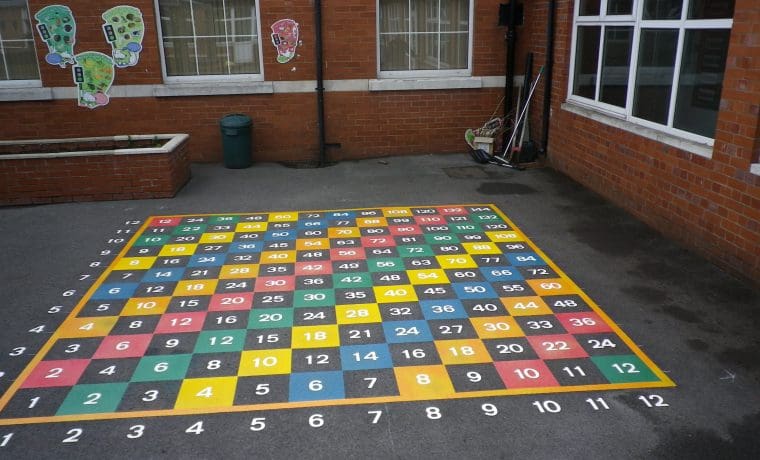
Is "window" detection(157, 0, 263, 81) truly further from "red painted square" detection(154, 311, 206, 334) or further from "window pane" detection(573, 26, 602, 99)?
"red painted square" detection(154, 311, 206, 334)

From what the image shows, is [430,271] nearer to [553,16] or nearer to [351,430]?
[351,430]

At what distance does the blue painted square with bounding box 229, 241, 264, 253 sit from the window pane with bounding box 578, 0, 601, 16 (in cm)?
569

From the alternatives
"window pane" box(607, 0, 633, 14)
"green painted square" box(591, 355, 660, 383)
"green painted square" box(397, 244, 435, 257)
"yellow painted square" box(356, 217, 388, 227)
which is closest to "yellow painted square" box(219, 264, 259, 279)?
"green painted square" box(397, 244, 435, 257)

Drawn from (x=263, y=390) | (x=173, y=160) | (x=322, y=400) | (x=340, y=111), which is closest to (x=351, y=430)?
(x=322, y=400)

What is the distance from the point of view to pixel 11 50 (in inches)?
381

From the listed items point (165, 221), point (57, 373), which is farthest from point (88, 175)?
point (57, 373)

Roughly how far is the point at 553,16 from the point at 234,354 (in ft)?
24.8

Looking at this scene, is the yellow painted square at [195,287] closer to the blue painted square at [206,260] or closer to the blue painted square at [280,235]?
the blue painted square at [206,260]

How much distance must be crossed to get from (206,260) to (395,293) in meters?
2.12

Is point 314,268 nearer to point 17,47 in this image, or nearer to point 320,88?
point 320,88

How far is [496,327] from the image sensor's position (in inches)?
187

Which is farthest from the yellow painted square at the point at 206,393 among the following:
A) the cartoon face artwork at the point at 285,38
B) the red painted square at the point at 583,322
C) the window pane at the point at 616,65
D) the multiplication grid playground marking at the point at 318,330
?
the cartoon face artwork at the point at 285,38

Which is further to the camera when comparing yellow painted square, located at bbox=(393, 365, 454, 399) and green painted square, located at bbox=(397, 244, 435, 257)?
green painted square, located at bbox=(397, 244, 435, 257)

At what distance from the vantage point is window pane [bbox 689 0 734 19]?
5.77m
